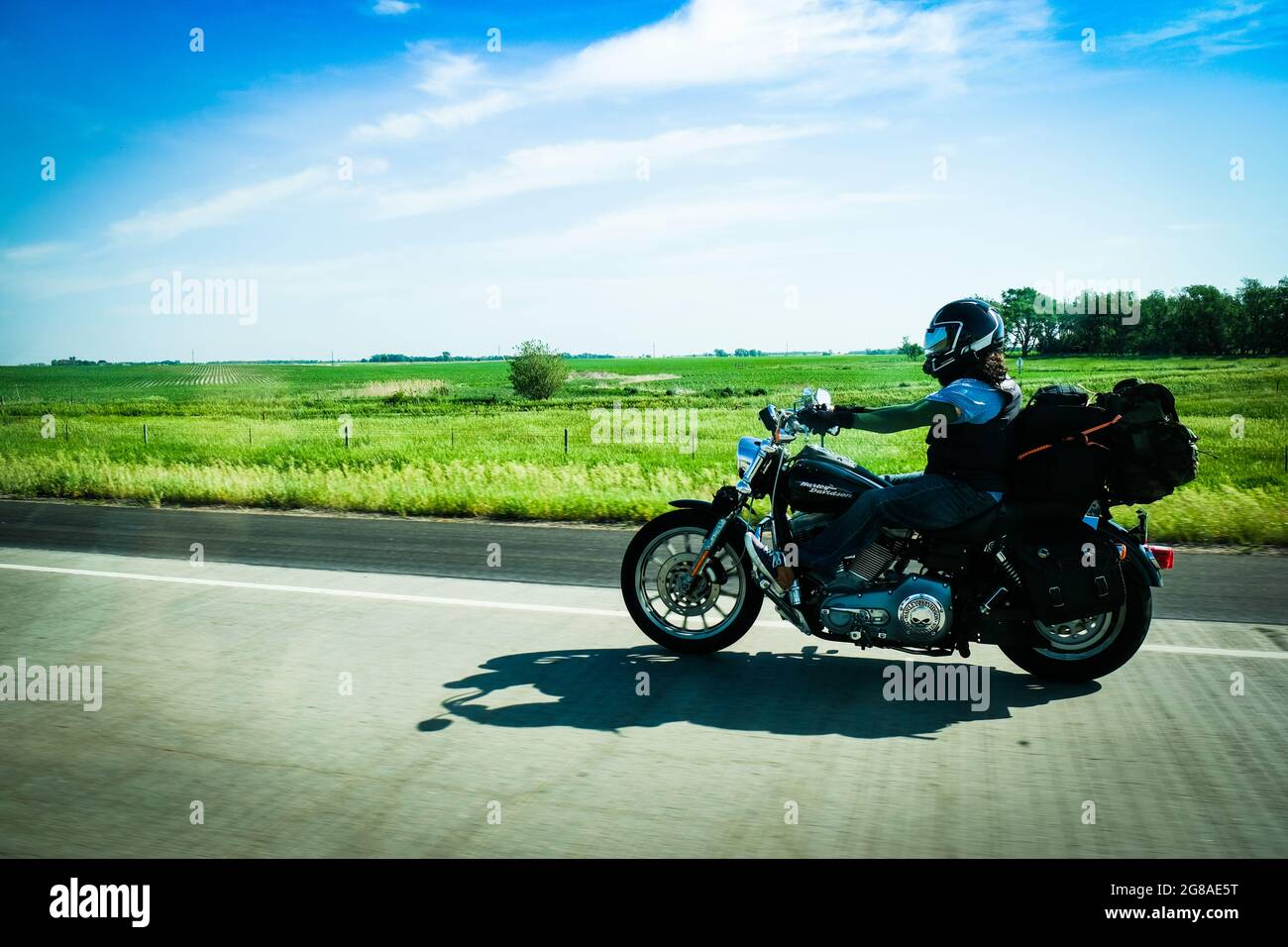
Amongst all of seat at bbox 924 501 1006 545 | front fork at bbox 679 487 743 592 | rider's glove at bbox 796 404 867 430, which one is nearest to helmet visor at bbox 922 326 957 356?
rider's glove at bbox 796 404 867 430

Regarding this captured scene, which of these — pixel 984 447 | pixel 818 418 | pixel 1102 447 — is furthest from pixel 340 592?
pixel 1102 447

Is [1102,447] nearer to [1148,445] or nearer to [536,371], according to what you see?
[1148,445]

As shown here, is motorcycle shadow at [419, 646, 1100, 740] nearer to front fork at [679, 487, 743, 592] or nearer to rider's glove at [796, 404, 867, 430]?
front fork at [679, 487, 743, 592]

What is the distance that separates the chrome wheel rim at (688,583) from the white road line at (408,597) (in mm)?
822

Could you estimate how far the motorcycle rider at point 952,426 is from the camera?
15.8 ft

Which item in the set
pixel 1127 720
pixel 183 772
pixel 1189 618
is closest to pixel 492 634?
pixel 183 772

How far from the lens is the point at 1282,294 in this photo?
3916 cm

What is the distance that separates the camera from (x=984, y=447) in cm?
486

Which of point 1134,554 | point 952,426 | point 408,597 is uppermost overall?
point 952,426

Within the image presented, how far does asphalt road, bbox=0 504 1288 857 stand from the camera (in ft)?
11.1

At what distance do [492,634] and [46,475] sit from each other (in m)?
12.5

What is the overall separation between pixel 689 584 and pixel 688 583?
0.01 m

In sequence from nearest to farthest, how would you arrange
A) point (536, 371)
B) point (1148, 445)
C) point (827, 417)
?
point (1148, 445)
point (827, 417)
point (536, 371)

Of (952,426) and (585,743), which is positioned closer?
(585,743)
